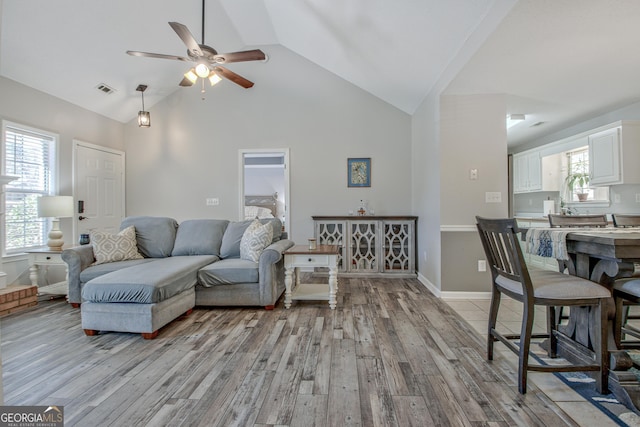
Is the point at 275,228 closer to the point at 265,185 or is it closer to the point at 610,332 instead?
the point at 610,332

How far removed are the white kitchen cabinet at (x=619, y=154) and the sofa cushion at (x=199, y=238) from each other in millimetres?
4857

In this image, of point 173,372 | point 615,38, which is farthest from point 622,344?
point 173,372

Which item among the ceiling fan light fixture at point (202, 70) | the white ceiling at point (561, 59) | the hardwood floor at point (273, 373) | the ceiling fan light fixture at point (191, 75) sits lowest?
the hardwood floor at point (273, 373)

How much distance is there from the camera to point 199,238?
3.71 meters

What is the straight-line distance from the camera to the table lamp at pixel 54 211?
3.57 metres

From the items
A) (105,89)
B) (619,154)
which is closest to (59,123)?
(105,89)

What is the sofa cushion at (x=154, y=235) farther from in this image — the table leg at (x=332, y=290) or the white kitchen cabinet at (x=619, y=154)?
the white kitchen cabinet at (x=619, y=154)

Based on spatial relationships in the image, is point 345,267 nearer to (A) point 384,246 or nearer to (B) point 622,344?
(A) point 384,246

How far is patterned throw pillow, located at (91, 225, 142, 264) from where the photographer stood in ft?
10.8

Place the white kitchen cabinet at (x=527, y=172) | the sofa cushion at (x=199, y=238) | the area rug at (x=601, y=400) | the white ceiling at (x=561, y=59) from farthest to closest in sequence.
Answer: the white kitchen cabinet at (x=527, y=172) < the sofa cushion at (x=199, y=238) < the white ceiling at (x=561, y=59) < the area rug at (x=601, y=400)

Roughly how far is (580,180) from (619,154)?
103 centimetres

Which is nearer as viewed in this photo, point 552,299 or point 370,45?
point 552,299

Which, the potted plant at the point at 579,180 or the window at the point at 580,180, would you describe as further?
the potted plant at the point at 579,180

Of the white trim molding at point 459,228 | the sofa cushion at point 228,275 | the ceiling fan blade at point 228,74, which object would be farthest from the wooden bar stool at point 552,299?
the ceiling fan blade at point 228,74
